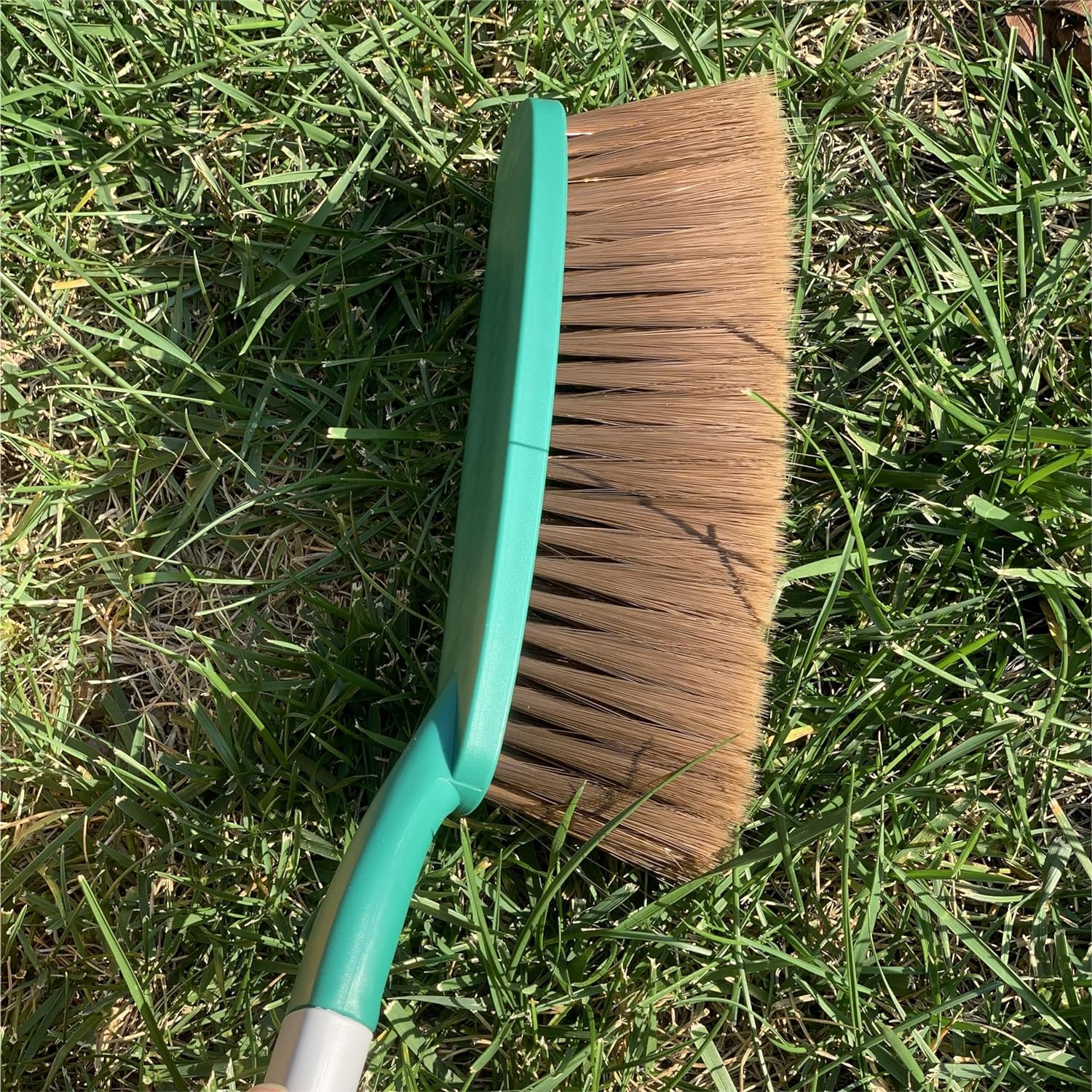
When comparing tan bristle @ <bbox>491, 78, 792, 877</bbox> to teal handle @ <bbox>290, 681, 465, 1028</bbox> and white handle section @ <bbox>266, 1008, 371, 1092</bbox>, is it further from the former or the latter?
white handle section @ <bbox>266, 1008, 371, 1092</bbox>

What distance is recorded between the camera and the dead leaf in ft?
4.86

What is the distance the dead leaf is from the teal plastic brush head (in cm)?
83

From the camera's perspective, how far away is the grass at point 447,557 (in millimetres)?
1271

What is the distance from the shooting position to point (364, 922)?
100cm

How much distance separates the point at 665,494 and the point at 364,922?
0.58 m

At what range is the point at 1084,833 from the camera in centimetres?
134

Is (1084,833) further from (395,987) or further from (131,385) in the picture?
(131,385)

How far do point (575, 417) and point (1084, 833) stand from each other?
891 millimetres

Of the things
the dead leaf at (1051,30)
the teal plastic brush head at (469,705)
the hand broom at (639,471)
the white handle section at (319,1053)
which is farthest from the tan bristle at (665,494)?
the dead leaf at (1051,30)

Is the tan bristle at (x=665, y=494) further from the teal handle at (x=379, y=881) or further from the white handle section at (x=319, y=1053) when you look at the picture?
the white handle section at (x=319, y=1053)

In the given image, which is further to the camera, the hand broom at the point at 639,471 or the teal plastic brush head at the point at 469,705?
the hand broom at the point at 639,471

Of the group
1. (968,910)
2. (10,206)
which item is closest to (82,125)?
(10,206)

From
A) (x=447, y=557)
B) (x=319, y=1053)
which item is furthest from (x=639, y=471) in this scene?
(x=319, y=1053)

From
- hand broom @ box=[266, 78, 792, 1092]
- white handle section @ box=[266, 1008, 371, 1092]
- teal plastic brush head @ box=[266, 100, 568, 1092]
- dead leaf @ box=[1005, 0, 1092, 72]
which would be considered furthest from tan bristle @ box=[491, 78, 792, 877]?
dead leaf @ box=[1005, 0, 1092, 72]
